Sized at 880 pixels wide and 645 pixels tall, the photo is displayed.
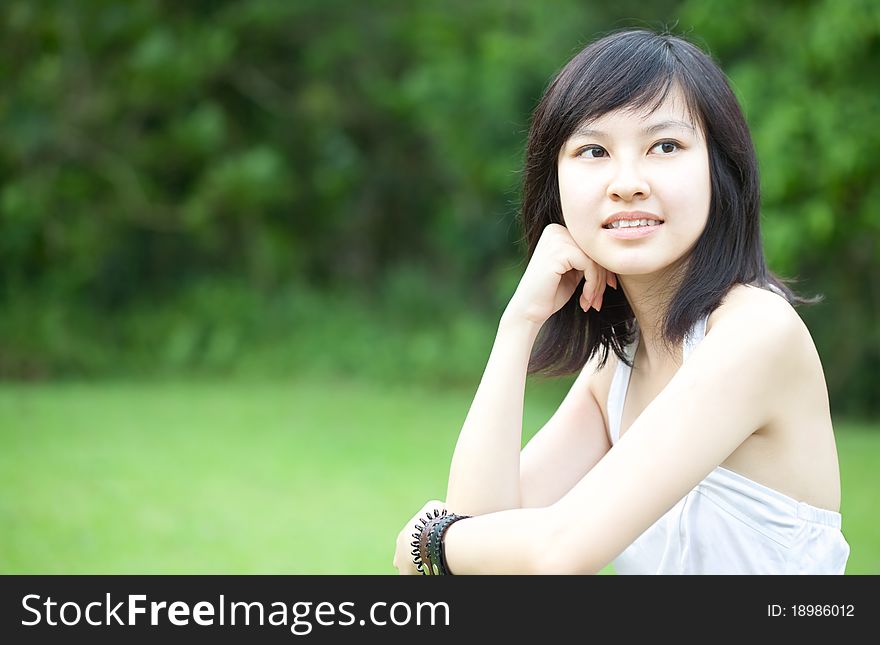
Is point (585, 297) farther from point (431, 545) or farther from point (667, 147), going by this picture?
point (431, 545)

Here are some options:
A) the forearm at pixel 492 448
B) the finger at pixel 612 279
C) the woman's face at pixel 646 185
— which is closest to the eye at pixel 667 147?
the woman's face at pixel 646 185

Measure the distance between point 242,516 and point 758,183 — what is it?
5106 millimetres

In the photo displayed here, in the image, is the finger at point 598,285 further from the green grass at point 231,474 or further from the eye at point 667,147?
the green grass at point 231,474

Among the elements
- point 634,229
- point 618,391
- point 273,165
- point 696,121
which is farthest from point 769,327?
point 273,165

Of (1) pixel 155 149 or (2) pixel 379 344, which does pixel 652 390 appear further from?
(1) pixel 155 149

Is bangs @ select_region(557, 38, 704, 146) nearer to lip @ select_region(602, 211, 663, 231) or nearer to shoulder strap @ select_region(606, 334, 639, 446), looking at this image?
lip @ select_region(602, 211, 663, 231)

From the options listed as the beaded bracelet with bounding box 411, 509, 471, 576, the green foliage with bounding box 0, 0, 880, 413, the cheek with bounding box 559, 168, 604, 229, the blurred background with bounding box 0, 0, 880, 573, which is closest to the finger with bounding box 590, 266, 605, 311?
the cheek with bounding box 559, 168, 604, 229

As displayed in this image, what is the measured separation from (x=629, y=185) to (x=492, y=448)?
0.57 meters

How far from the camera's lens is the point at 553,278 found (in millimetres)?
2178

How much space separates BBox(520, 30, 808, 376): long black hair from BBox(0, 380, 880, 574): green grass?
154 inches

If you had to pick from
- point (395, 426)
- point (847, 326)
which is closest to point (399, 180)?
point (395, 426)

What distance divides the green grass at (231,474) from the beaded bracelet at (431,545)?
365cm

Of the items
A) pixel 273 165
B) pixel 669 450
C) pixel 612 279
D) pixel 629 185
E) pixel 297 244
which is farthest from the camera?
pixel 297 244

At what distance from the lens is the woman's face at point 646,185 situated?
1915 mm
